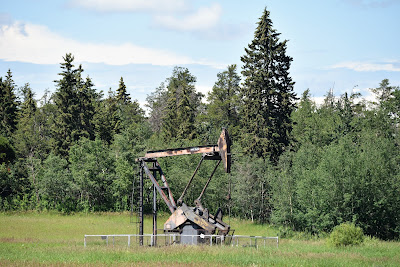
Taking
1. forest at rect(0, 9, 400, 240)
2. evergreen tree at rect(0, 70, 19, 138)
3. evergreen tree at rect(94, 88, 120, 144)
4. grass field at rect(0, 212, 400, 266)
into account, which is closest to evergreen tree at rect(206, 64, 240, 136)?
forest at rect(0, 9, 400, 240)

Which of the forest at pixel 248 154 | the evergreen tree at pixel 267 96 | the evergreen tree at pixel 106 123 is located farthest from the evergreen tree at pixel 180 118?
the evergreen tree at pixel 267 96

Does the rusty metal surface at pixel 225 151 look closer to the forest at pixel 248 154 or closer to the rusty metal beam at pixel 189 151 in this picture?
the rusty metal beam at pixel 189 151

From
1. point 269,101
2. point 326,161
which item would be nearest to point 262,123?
point 269,101

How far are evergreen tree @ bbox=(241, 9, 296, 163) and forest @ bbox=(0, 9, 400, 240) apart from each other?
0.39ft

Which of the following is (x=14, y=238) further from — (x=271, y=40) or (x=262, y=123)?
(x=271, y=40)

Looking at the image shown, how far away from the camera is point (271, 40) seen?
62.8 meters

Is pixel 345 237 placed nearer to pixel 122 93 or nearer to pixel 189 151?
pixel 189 151

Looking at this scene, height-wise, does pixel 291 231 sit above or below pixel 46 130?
below

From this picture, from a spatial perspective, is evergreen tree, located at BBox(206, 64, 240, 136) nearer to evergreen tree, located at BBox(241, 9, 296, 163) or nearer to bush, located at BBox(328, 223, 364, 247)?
evergreen tree, located at BBox(241, 9, 296, 163)

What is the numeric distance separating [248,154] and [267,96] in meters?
Result: 6.75

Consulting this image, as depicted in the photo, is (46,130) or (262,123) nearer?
(262,123)

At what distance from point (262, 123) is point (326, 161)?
48.0 feet

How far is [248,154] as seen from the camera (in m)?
60.7

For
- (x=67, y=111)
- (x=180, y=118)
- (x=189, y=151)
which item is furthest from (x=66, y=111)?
(x=189, y=151)
